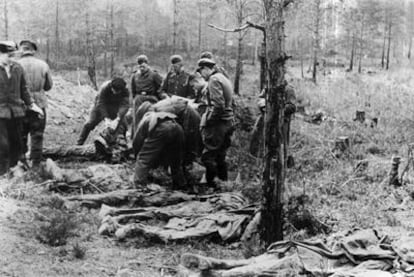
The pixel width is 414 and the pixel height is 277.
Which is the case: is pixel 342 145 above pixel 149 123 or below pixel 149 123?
below

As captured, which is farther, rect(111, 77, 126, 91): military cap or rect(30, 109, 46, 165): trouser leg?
rect(111, 77, 126, 91): military cap

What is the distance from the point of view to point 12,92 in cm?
754

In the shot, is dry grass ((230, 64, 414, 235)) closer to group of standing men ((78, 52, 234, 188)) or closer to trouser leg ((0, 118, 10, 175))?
group of standing men ((78, 52, 234, 188))

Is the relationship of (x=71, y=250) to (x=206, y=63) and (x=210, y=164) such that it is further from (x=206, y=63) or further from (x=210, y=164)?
(x=206, y=63)

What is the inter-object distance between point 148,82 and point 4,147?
3822mm

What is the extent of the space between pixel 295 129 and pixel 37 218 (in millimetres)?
8288

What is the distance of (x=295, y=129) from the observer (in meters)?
12.8

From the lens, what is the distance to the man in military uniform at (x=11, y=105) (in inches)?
294

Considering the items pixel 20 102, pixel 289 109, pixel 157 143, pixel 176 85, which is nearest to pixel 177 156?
pixel 157 143

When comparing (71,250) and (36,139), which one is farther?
(36,139)

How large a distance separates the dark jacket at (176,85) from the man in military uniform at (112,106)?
1.04 meters

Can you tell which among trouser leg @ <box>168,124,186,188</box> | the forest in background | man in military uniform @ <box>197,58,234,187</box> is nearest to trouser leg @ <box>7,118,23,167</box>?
trouser leg @ <box>168,124,186,188</box>

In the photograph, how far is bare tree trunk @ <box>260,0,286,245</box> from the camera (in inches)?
193

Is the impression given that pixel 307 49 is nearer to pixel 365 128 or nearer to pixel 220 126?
pixel 365 128
